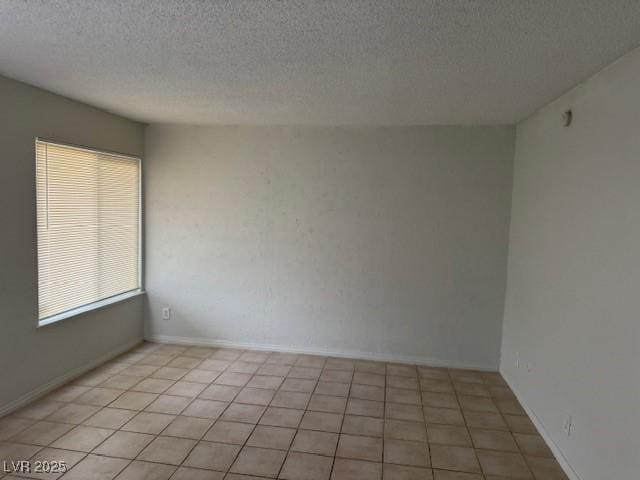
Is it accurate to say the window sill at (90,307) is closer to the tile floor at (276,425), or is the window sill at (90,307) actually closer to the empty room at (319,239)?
the empty room at (319,239)

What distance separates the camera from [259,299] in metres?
4.38

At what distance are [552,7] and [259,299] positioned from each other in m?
3.51

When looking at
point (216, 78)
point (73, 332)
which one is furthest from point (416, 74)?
point (73, 332)

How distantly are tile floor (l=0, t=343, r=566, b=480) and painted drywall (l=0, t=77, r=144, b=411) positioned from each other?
0.23 metres

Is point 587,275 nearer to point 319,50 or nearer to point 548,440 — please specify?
point 548,440

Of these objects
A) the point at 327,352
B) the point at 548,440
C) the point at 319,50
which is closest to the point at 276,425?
the point at 327,352

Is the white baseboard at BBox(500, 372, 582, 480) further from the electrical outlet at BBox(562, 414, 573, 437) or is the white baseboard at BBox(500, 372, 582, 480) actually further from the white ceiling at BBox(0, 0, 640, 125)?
the white ceiling at BBox(0, 0, 640, 125)

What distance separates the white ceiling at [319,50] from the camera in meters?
1.69

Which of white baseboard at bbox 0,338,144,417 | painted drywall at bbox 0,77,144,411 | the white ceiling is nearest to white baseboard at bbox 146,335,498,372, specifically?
white baseboard at bbox 0,338,144,417

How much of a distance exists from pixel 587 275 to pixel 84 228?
3.75 meters

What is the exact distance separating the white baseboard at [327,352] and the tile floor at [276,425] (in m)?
0.12

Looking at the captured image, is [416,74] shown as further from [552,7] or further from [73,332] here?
[73,332]

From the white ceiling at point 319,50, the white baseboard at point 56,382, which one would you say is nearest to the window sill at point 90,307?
the white baseboard at point 56,382

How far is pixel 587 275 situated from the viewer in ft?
7.56
